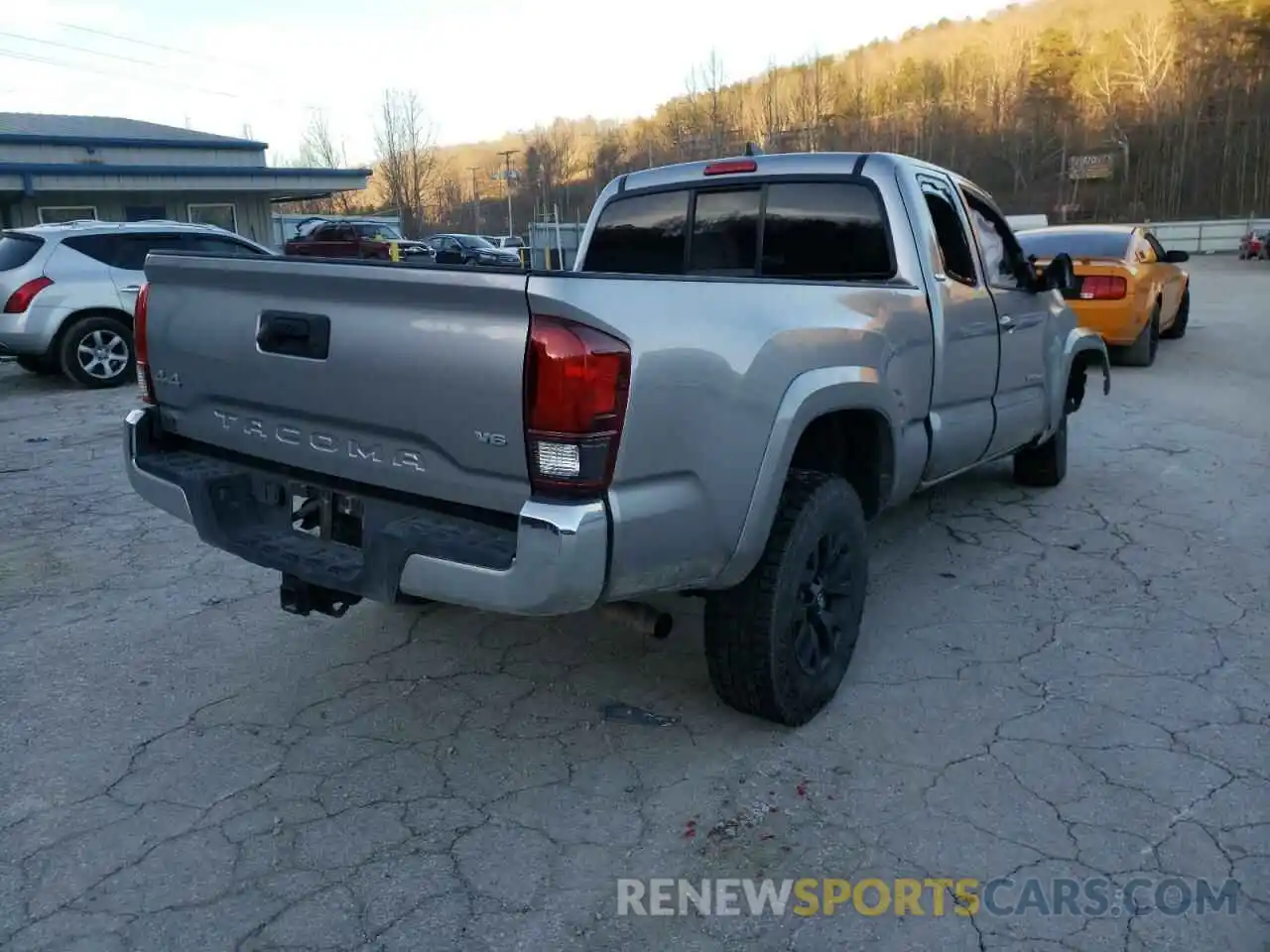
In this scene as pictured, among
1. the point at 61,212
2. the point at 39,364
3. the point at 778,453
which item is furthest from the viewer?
the point at 61,212

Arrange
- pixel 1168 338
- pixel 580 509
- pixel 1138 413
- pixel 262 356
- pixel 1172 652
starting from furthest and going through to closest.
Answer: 1. pixel 1168 338
2. pixel 1138 413
3. pixel 1172 652
4. pixel 262 356
5. pixel 580 509

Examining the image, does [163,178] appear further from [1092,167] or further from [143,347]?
[1092,167]

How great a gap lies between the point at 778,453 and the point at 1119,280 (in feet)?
28.4

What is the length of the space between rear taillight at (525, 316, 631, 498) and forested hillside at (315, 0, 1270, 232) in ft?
207

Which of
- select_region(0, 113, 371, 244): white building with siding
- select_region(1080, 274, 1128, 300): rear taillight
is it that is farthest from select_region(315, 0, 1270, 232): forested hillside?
select_region(1080, 274, 1128, 300): rear taillight

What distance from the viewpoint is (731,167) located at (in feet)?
13.7

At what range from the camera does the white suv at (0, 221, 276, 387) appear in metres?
9.50

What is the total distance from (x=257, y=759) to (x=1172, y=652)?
11.1 feet

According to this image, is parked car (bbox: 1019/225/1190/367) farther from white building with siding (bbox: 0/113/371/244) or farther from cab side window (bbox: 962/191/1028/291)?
white building with siding (bbox: 0/113/371/244)

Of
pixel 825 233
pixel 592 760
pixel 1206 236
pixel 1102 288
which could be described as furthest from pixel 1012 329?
pixel 1206 236

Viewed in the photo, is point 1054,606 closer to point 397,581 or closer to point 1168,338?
point 397,581

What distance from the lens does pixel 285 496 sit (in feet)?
9.72

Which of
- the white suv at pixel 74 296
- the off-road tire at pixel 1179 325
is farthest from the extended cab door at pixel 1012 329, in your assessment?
the off-road tire at pixel 1179 325

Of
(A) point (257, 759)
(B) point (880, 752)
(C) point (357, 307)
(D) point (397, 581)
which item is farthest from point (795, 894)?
(C) point (357, 307)
